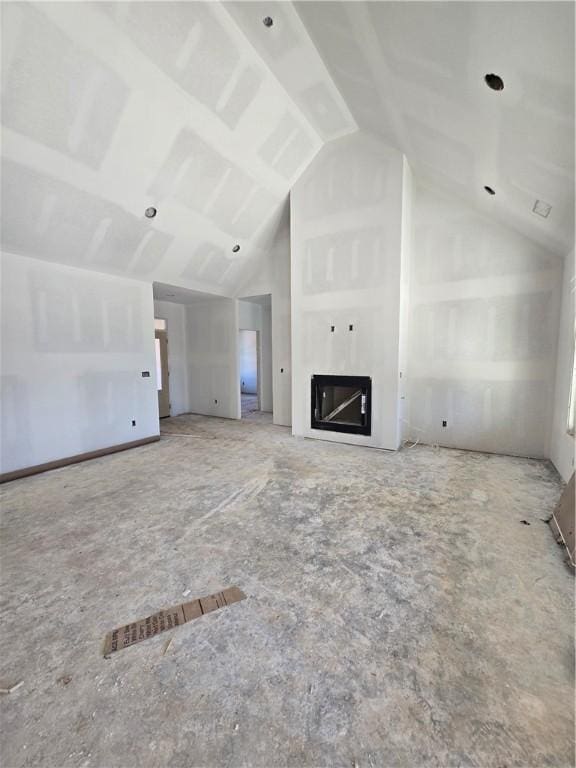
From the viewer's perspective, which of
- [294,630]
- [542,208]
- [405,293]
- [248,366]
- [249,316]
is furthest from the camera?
[248,366]

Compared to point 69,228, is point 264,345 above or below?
below

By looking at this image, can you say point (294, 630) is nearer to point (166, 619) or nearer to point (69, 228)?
point (166, 619)

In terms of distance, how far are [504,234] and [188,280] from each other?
5190 millimetres

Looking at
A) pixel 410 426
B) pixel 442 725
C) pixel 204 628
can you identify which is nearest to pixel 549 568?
pixel 442 725

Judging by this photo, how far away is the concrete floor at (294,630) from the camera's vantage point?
123cm

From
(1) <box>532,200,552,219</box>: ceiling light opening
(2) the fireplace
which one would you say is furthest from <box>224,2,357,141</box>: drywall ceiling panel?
(2) the fireplace

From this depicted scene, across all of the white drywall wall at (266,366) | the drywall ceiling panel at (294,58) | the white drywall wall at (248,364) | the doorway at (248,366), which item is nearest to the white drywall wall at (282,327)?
the white drywall wall at (266,366)

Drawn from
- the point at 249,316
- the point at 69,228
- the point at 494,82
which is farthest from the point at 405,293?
the point at 69,228

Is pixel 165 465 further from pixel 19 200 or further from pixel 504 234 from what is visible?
pixel 504 234

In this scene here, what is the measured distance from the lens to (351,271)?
5051mm

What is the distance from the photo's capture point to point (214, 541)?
101 inches

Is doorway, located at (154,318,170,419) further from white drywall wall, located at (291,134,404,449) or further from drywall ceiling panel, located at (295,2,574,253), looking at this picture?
drywall ceiling panel, located at (295,2,574,253)

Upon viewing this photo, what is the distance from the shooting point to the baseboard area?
3.90m

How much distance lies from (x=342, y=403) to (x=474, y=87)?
14.9 ft
